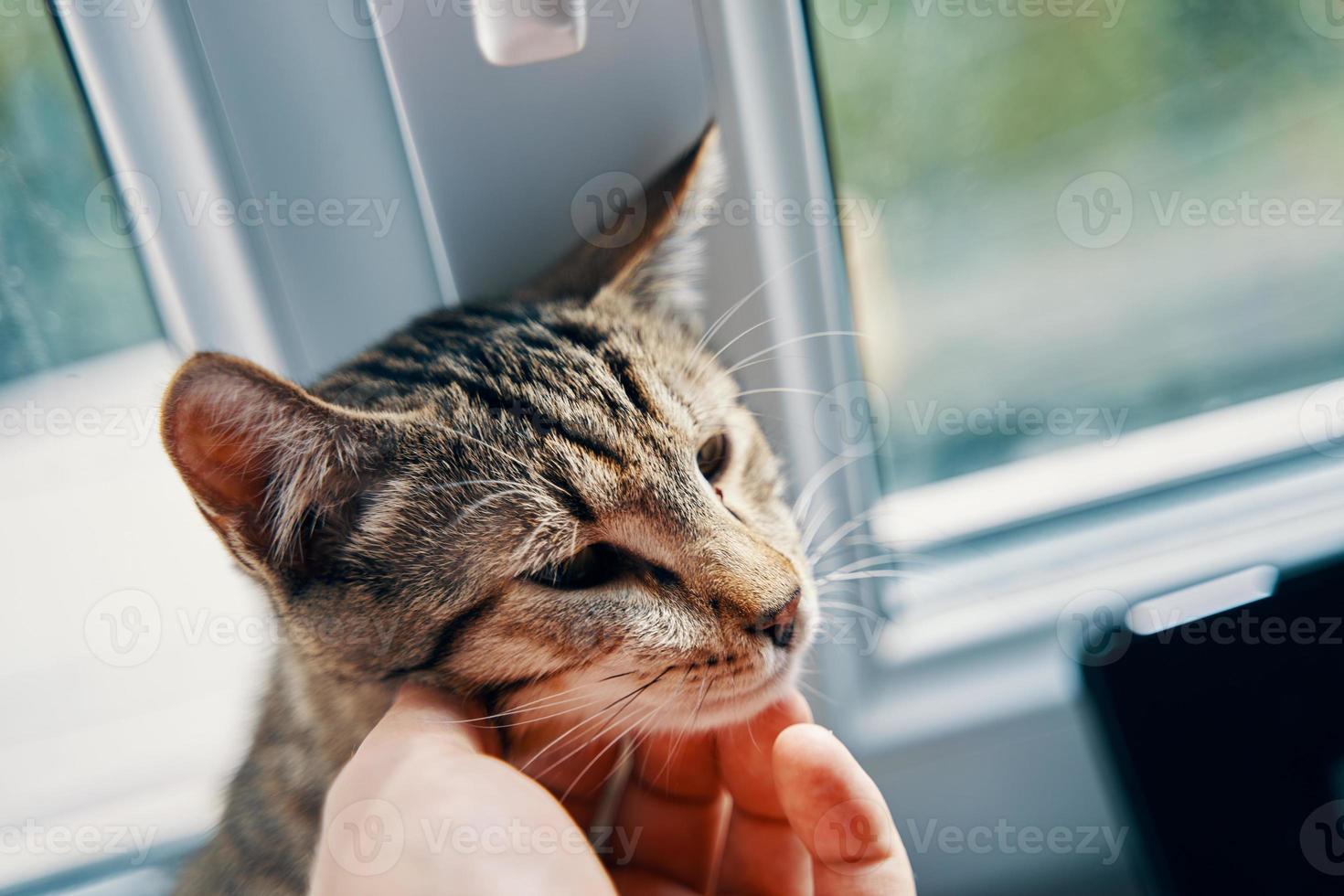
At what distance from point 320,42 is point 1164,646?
1027 mm

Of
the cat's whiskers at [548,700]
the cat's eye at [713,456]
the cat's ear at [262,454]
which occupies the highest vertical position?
the cat's ear at [262,454]

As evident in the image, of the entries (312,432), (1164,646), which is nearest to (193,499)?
(312,432)

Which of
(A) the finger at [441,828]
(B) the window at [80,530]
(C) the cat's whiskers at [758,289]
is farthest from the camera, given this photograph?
(C) the cat's whiskers at [758,289]

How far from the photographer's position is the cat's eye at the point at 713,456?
77 cm

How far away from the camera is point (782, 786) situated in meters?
0.61

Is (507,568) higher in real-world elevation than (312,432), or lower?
lower

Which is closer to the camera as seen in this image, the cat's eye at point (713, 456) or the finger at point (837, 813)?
the finger at point (837, 813)

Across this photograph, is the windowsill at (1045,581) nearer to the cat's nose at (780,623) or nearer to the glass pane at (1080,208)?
the glass pane at (1080,208)

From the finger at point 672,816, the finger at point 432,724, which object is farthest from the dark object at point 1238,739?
the finger at point 432,724

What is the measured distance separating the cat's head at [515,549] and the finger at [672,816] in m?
0.15

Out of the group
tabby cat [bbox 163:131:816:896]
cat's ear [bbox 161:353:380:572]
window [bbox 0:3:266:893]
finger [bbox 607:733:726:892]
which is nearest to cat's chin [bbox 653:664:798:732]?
tabby cat [bbox 163:131:816:896]

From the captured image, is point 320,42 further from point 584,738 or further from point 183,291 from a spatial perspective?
point 584,738

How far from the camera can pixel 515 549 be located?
2.02 feet

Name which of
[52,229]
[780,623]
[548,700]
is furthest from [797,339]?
[52,229]
